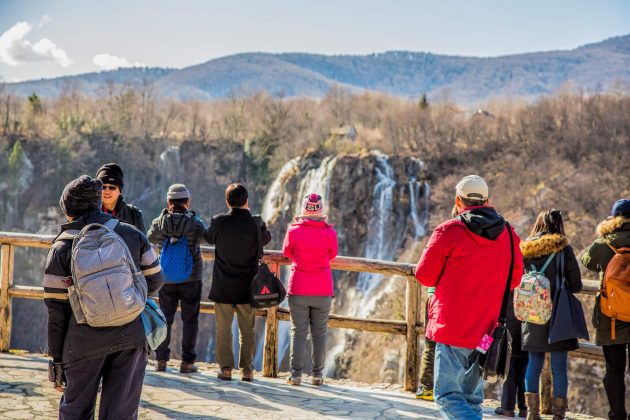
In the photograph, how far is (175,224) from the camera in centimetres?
696

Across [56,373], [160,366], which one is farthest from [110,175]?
[160,366]

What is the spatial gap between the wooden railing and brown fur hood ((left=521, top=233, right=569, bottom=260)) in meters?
0.91

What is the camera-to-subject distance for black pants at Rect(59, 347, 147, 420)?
4043mm

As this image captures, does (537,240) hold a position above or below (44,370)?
above

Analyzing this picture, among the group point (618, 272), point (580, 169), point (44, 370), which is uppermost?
point (580, 169)

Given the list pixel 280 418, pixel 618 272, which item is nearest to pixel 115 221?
pixel 280 418

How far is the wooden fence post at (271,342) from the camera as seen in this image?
7.56m

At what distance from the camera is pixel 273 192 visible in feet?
140

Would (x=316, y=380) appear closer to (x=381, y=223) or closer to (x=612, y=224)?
(x=612, y=224)

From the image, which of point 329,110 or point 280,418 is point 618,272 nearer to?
point 280,418

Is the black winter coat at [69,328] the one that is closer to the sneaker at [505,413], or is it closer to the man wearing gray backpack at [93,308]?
the man wearing gray backpack at [93,308]

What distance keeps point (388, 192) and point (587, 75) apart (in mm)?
167637

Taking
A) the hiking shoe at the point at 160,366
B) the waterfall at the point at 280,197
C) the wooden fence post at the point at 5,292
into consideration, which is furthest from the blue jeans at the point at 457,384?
the waterfall at the point at 280,197

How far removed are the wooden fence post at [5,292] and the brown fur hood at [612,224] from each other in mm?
5809
